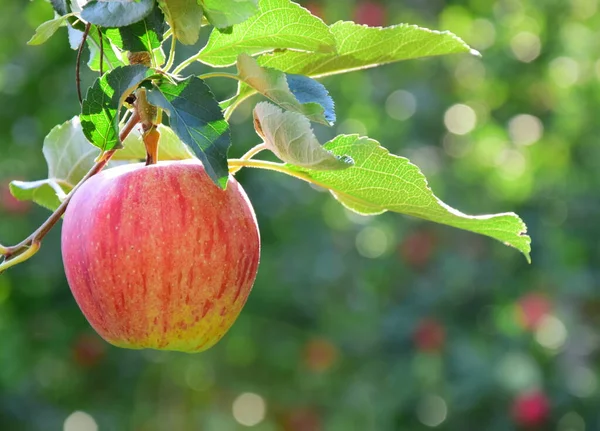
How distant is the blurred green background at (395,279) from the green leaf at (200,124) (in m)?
3.54

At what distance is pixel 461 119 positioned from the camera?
555cm

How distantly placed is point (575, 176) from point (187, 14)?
463cm

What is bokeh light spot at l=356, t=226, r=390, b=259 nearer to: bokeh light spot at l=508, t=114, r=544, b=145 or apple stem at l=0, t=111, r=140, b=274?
bokeh light spot at l=508, t=114, r=544, b=145

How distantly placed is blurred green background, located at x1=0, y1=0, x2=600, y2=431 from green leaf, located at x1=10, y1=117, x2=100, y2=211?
10.7 feet

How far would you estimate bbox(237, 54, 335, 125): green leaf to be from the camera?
2.67 ft

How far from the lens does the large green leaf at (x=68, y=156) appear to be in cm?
109

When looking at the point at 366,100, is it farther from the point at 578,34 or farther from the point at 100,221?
the point at 100,221

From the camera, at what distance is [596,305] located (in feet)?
17.7

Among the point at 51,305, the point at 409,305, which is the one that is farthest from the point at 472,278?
the point at 51,305

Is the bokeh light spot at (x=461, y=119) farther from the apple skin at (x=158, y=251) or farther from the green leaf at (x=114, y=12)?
the green leaf at (x=114, y=12)

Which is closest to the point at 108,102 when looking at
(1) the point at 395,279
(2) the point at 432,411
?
(2) the point at 432,411

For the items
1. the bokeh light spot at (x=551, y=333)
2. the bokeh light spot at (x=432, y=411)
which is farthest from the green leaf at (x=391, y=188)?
the bokeh light spot at (x=432, y=411)

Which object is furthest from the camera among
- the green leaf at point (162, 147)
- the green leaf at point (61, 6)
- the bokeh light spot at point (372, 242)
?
the bokeh light spot at point (372, 242)

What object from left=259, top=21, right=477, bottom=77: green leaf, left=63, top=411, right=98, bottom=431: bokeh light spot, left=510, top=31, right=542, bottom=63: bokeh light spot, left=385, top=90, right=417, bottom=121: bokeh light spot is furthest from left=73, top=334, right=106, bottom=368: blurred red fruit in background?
left=259, top=21, right=477, bottom=77: green leaf
